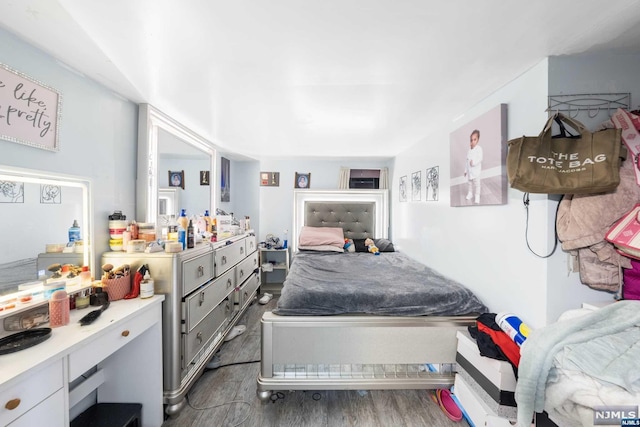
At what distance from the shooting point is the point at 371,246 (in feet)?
11.4

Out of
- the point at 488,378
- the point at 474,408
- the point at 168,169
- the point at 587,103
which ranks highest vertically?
the point at 587,103

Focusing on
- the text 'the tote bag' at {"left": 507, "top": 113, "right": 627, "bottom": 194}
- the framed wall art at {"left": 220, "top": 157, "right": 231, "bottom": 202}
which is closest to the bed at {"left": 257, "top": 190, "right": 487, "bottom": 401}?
the text 'the tote bag' at {"left": 507, "top": 113, "right": 627, "bottom": 194}

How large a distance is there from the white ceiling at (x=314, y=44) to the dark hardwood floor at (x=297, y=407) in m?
2.23

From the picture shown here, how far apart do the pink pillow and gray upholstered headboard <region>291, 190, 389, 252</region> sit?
0.20 metres

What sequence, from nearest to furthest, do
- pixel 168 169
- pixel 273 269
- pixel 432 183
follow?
pixel 168 169
pixel 432 183
pixel 273 269

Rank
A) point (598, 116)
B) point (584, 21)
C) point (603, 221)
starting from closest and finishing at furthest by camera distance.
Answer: point (584, 21) → point (603, 221) → point (598, 116)

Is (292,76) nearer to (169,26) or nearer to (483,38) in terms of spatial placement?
(169,26)

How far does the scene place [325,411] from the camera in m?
1.68

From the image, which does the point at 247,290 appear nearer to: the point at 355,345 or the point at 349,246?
the point at 349,246

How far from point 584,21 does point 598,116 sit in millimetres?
552

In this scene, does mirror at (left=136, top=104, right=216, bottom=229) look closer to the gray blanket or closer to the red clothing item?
the gray blanket

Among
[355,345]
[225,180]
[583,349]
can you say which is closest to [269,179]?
[225,180]

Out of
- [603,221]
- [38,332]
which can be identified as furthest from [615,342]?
[38,332]

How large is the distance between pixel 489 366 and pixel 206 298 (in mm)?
1998
